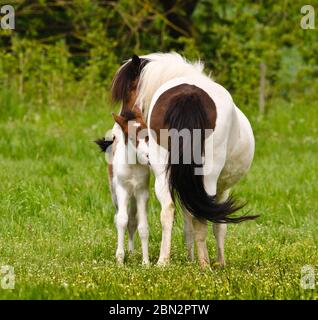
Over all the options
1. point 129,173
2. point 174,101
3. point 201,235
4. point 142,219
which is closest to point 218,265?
point 201,235

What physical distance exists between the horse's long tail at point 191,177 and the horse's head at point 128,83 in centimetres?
91

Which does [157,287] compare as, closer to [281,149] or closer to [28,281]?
[28,281]

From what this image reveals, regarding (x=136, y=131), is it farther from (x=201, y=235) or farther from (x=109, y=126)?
(x=109, y=126)

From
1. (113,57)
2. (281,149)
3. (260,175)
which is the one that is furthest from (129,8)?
(260,175)

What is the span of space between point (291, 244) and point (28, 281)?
10.1ft

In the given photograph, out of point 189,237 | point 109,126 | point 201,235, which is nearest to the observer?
point 201,235

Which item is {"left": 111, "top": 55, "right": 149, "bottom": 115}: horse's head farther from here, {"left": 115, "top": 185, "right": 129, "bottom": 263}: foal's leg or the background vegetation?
the background vegetation

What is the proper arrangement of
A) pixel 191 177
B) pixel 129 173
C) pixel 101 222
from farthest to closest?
pixel 101 222
pixel 129 173
pixel 191 177

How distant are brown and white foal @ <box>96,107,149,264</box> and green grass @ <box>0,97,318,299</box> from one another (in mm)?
286

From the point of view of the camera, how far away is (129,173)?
7.46m

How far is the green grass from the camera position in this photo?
19.6 ft

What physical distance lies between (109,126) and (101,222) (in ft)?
16.6

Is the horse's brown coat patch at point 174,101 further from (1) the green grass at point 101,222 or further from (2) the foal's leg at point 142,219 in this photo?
(1) the green grass at point 101,222

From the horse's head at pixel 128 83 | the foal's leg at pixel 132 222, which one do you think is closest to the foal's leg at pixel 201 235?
the foal's leg at pixel 132 222
